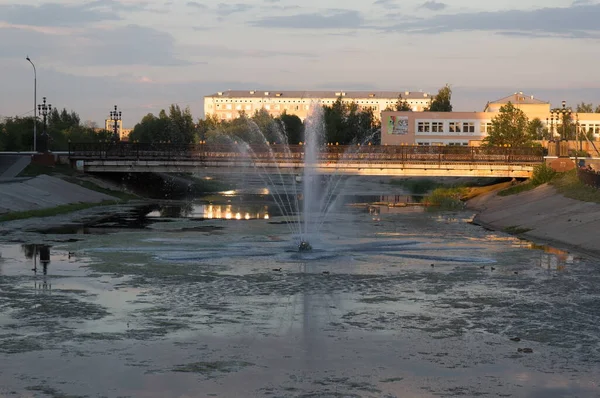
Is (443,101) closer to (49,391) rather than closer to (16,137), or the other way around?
(16,137)

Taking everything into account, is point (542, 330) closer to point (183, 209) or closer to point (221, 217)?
point (221, 217)

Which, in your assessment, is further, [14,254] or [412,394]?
[14,254]

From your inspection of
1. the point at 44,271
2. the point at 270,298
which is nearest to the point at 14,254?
the point at 44,271

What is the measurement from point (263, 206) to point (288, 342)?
55058 mm

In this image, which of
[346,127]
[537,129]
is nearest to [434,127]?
[537,129]

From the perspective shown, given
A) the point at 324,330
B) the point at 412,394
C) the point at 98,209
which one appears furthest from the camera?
the point at 98,209

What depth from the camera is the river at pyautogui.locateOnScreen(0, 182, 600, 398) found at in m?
16.9

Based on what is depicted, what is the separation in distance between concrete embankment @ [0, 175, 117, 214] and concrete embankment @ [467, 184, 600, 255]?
1076 inches

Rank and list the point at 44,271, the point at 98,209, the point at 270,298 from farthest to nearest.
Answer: the point at 98,209, the point at 44,271, the point at 270,298

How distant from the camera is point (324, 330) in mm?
21578

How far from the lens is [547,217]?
51.8 meters

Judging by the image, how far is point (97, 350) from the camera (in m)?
19.1

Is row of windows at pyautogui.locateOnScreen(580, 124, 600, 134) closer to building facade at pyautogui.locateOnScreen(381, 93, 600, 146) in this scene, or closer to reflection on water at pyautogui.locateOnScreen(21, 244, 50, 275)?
building facade at pyautogui.locateOnScreen(381, 93, 600, 146)

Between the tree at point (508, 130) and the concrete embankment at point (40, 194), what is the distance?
5398cm
